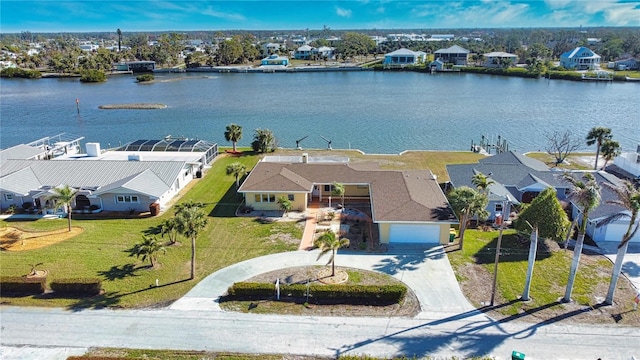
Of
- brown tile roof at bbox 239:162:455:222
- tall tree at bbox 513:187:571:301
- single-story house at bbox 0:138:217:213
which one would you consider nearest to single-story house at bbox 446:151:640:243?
tall tree at bbox 513:187:571:301

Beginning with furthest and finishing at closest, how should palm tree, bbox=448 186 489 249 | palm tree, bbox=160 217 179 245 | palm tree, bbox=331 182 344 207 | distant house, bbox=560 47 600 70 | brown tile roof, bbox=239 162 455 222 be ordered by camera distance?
distant house, bbox=560 47 600 70 < palm tree, bbox=331 182 344 207 < brown tile roof, bbox=239 162 455 222 < palm tree, bbox=448 186 489 249 < palm tree, bbox=160 217 179 245

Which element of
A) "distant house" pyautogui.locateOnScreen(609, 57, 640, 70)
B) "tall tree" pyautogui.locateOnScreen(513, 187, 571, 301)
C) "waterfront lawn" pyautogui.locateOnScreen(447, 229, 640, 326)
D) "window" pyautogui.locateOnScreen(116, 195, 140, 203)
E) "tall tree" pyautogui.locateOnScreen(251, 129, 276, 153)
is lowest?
"waterfront lawn" pyautogui.locateOnScreen(447, 229, 640, 326)

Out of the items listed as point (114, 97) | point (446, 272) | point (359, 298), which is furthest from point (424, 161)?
point (114, 97)

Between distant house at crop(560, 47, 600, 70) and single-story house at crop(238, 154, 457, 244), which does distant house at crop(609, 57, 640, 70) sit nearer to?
distant house at crop(560, 47, 600, 70)

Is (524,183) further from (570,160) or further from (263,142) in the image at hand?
(263,142)

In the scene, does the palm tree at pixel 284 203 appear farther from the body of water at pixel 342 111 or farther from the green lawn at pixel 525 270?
the body of water at pixel 342 111

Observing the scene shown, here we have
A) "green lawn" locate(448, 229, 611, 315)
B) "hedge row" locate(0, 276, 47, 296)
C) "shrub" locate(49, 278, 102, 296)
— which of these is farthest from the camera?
"hedge row" locate(0, 276, 47, 296)
